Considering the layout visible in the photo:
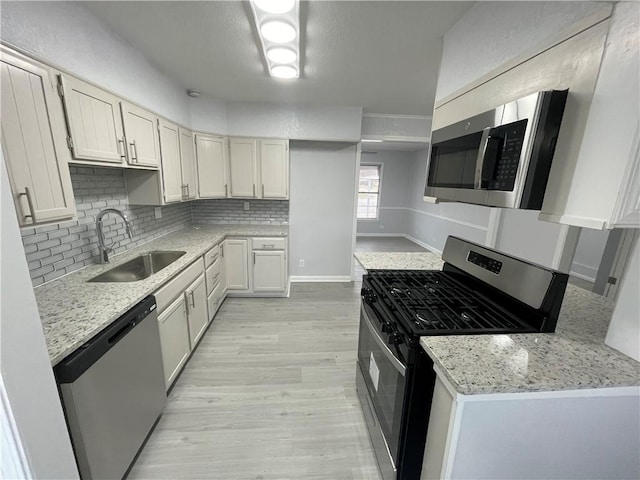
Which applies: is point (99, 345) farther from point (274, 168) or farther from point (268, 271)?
point (274, 168)

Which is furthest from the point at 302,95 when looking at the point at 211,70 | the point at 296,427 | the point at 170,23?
the point at 296,427

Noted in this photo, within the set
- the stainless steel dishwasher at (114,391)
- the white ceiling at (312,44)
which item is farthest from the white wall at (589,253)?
the stainless steel dishwasher at (114,391)

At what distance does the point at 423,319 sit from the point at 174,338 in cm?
182

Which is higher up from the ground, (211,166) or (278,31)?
(278,31)

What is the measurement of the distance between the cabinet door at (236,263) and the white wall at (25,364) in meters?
2.56

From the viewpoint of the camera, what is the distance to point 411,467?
1145mm

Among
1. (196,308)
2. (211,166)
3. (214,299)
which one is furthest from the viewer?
(211,166)

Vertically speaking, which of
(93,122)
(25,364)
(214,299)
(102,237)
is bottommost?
(214,299)

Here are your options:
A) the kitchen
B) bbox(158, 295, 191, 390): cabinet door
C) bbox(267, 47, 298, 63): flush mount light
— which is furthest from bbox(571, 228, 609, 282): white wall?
bbox(158, 295, 191, 390): cabinet door

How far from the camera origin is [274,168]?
3.50m

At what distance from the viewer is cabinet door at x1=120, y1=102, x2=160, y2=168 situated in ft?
6.25

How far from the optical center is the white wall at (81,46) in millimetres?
1203

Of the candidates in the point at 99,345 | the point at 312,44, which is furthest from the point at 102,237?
the point at 312,44

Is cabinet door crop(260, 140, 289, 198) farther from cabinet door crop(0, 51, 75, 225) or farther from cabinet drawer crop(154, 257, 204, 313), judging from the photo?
cabinet door crop(0, 51, 75, 225)
